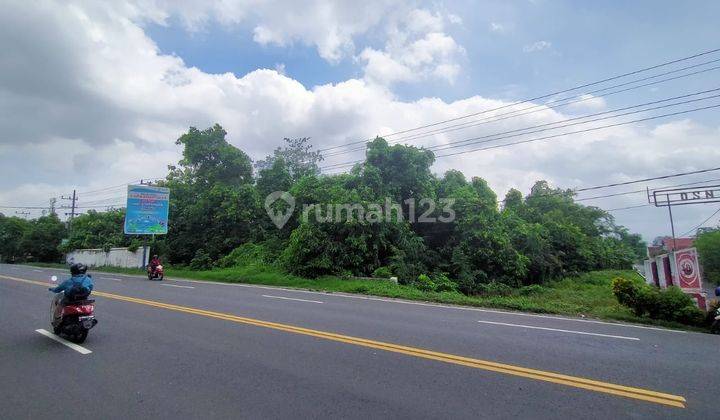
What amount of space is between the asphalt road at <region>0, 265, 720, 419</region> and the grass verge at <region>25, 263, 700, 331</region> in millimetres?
2448

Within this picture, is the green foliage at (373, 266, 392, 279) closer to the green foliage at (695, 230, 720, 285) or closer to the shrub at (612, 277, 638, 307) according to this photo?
the shrub at (612, 277, 638, 307)

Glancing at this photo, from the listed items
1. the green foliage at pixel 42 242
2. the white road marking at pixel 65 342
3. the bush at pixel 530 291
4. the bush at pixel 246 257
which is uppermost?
the green foliage at pixel 42 242

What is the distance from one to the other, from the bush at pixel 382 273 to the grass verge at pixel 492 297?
4.65ft

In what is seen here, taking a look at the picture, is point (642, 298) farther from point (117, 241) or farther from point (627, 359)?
point (117, 241)

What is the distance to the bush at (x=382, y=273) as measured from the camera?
64.4ft

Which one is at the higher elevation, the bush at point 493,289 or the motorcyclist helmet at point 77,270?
the motorcyclist helmet at point 77,270

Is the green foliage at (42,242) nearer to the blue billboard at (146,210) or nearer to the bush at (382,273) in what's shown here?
the blue billboard at (146,210)

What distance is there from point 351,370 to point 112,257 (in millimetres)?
39751

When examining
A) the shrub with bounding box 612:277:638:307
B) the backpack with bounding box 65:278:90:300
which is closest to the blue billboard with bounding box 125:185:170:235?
the backpack with bounding box 65:278:90:300

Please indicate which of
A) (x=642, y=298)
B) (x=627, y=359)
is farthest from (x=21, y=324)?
(x=642, y=298)

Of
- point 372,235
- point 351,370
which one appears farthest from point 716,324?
point 372,235

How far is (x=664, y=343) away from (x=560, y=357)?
318 centimetres

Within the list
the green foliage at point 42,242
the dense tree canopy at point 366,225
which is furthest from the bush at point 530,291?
the green foliage at point 42,242

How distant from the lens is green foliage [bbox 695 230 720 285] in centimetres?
3936
